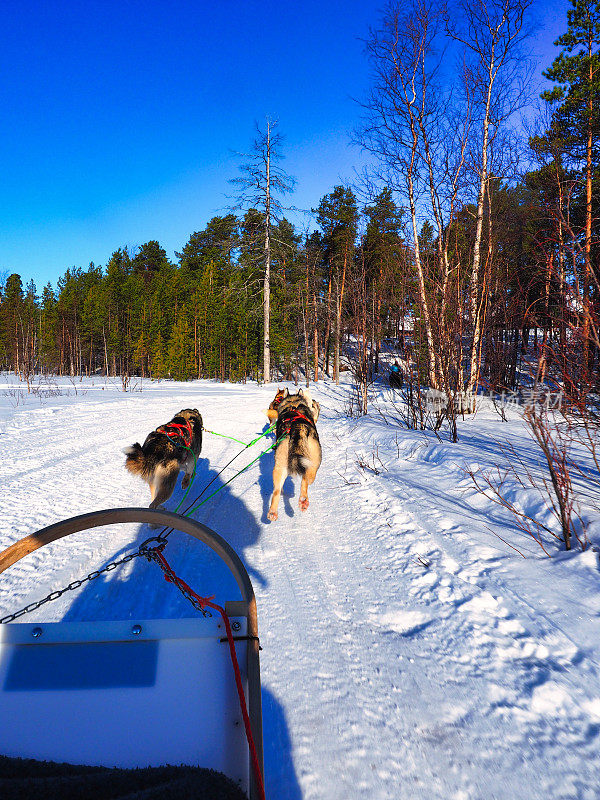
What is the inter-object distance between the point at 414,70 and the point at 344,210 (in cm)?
1998

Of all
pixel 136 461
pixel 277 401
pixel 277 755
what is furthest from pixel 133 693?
pixel 277 401

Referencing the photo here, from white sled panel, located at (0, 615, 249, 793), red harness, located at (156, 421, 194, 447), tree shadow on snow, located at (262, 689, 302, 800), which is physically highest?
red harness, located at (156, 421, 194, 447)

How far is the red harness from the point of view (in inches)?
171

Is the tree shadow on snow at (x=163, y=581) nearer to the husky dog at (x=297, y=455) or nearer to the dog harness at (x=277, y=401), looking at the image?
the husky dog at (x=297, y=455)

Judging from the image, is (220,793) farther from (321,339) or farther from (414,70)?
(321,339)

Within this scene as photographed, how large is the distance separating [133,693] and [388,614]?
66.2 inches

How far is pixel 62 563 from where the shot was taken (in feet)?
9.70

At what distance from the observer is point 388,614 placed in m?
2.42

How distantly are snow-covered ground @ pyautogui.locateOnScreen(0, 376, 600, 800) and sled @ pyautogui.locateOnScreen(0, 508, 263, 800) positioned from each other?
1.84 feet

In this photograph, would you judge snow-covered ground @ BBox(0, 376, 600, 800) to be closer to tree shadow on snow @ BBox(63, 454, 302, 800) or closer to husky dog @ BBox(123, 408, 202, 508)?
tree shadow on snow @ BBox(63, 454, 302, 800)

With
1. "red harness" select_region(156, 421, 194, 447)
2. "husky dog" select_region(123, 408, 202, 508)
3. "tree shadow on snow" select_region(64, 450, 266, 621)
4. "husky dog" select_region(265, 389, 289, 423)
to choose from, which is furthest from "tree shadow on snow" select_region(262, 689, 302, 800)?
"husky dog" select_region(265, 389, 289, 423)

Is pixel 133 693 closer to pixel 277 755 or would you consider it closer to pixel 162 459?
pixel 277 755

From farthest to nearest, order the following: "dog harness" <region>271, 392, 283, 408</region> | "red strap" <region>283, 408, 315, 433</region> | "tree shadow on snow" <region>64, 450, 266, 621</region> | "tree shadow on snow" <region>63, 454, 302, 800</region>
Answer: "dog harness" <region>271, 392, 283, 408</region>, "red strap" <region>283, 408, 315, 433</region>, "tree shadow on snow" <region>64, 450, 266, 621</region>, "tree shadow on snow" <region>63, 454, 302, 800</region>

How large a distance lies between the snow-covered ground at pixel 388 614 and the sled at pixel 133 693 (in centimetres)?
56
